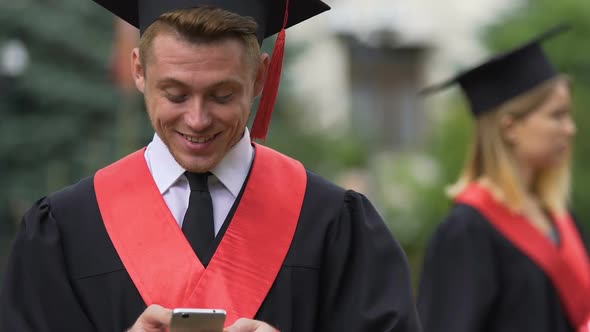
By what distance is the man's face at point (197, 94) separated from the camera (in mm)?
3918

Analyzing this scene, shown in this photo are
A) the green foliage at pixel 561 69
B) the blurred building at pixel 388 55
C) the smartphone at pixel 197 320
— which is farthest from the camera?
the blurred building at pixel 388 55

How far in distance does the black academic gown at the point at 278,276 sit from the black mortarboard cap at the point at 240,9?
1.69 feet

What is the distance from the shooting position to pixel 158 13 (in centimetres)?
406

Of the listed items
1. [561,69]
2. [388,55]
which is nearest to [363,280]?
[561,69]

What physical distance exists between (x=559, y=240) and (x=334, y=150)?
13419mm

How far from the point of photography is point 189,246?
410 centimetres

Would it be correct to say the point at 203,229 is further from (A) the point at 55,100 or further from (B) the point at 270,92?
(A) the point at 55,100

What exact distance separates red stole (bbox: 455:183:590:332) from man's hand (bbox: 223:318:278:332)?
276 cm

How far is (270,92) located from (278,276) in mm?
568

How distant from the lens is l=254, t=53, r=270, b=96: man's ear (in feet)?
13.6

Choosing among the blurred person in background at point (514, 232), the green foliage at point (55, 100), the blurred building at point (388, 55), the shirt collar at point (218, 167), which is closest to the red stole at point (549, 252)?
the blurred person in background at point (514, 232)

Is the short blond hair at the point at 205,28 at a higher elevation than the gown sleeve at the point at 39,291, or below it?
higher

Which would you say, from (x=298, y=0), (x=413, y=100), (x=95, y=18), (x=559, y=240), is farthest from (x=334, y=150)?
(x=298, y=0)

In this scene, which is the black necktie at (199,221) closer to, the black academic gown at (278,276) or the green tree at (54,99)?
the black academic gown at (278,276)
